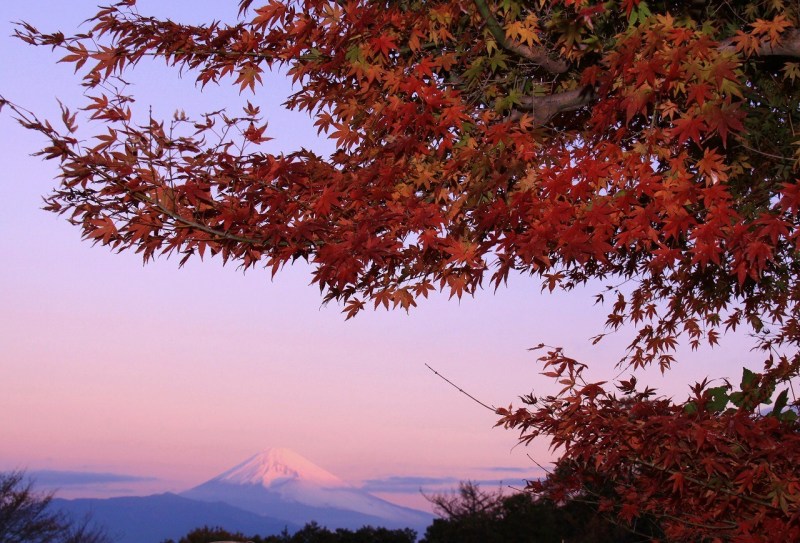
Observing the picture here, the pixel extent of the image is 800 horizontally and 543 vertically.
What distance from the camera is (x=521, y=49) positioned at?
6.52 meters

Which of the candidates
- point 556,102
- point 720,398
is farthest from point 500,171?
point 720,398

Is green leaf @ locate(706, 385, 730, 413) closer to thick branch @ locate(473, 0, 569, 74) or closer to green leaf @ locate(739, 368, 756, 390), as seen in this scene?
green leaf @ locate(739, 368, 756, 390)

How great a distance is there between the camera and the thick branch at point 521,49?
6.10 metres

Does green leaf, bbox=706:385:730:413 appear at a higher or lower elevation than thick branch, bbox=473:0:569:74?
lower

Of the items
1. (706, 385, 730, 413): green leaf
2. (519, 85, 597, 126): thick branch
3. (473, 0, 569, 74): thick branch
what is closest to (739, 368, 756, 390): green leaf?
(706, 385, 730, 413): green leaf

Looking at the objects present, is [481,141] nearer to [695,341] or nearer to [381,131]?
[381,131]

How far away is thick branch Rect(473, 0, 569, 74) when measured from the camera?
6.10m

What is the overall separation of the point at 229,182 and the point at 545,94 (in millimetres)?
3086

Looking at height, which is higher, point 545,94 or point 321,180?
point 545,94

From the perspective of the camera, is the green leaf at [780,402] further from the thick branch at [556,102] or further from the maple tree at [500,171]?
the thick branch at [556,102]

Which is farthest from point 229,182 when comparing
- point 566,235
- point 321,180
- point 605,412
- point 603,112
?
point 605,412

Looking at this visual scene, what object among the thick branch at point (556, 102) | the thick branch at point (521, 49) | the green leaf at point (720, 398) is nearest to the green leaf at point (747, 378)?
the green leaf at point (720, 398)

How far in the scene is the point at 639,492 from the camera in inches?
310

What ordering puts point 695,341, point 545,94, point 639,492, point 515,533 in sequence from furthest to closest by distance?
point 515,533 → point 695,341 → point 639,492 → point 545,94
